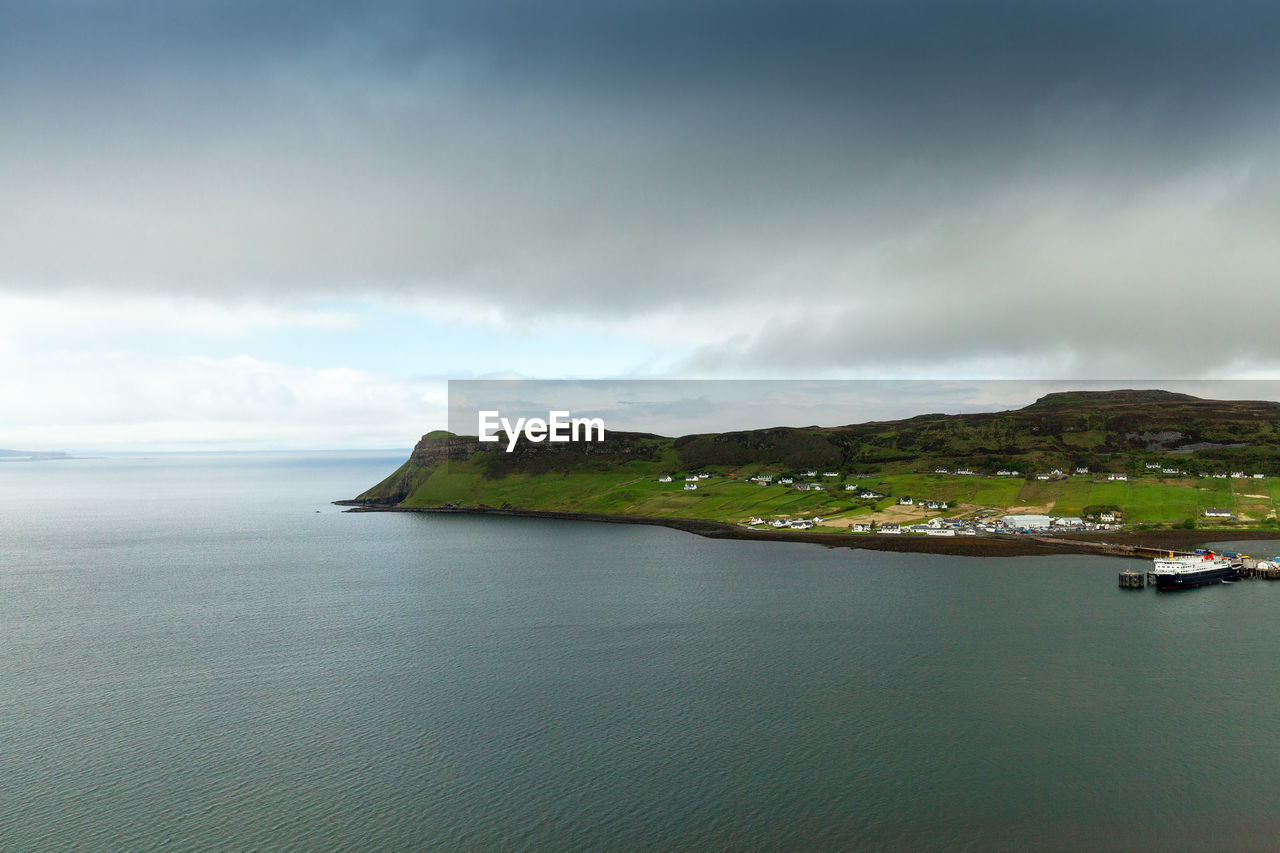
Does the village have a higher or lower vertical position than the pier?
higher

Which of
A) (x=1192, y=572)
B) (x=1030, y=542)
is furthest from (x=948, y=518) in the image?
(x=1192, y=572)

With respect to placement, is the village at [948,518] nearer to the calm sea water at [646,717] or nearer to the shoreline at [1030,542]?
the shoreline at [1030,542]

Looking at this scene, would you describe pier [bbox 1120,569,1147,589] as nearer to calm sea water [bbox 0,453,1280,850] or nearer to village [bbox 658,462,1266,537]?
calm sea water [bbox 0,453,1280,850]

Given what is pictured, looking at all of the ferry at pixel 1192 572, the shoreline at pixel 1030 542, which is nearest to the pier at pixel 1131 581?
the ferry at pixel 1192 572

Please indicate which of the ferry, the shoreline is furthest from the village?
the ferry

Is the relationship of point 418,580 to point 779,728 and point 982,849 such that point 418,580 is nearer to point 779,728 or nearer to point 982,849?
point 779,728

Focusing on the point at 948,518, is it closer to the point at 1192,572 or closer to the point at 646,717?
the point at 1192,572

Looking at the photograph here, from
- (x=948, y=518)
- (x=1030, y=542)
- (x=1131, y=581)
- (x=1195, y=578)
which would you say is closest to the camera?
(x=1131, y=581)
